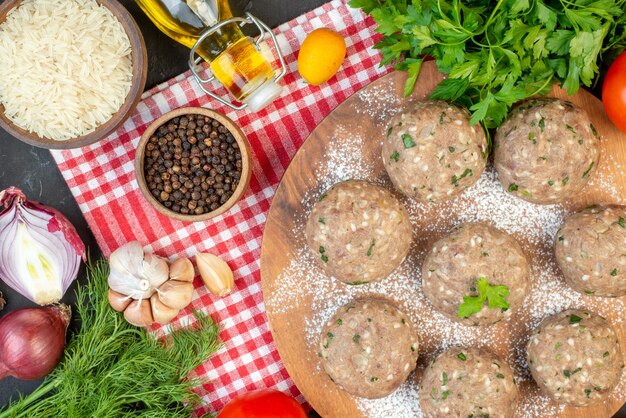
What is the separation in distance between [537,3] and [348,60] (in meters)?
0.74

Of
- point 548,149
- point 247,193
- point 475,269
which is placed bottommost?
point 475,269

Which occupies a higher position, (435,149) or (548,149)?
(435,149)

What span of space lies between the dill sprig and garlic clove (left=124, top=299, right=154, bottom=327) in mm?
56

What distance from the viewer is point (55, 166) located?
249cm

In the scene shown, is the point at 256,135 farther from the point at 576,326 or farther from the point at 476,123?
the point at 576,326

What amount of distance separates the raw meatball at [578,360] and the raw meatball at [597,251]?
141 mm

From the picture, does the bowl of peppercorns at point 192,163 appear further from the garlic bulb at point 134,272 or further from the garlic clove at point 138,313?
the garlic clove at point 138,313

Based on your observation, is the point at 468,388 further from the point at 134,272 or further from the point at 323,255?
the point at 134,272

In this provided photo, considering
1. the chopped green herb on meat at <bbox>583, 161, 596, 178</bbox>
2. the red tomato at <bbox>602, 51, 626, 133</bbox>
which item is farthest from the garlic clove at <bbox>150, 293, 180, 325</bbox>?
the red tomato at <bbox>602, 51, 626, 133</bbox>

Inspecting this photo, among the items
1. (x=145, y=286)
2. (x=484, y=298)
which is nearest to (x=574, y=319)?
(x=484, y=298)

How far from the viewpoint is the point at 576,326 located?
216 cm

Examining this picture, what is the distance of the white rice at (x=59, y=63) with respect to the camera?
2189mm

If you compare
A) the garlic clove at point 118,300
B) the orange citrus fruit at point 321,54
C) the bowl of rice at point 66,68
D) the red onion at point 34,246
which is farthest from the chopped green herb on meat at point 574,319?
the red onion at point 34,246

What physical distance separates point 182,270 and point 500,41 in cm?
138
